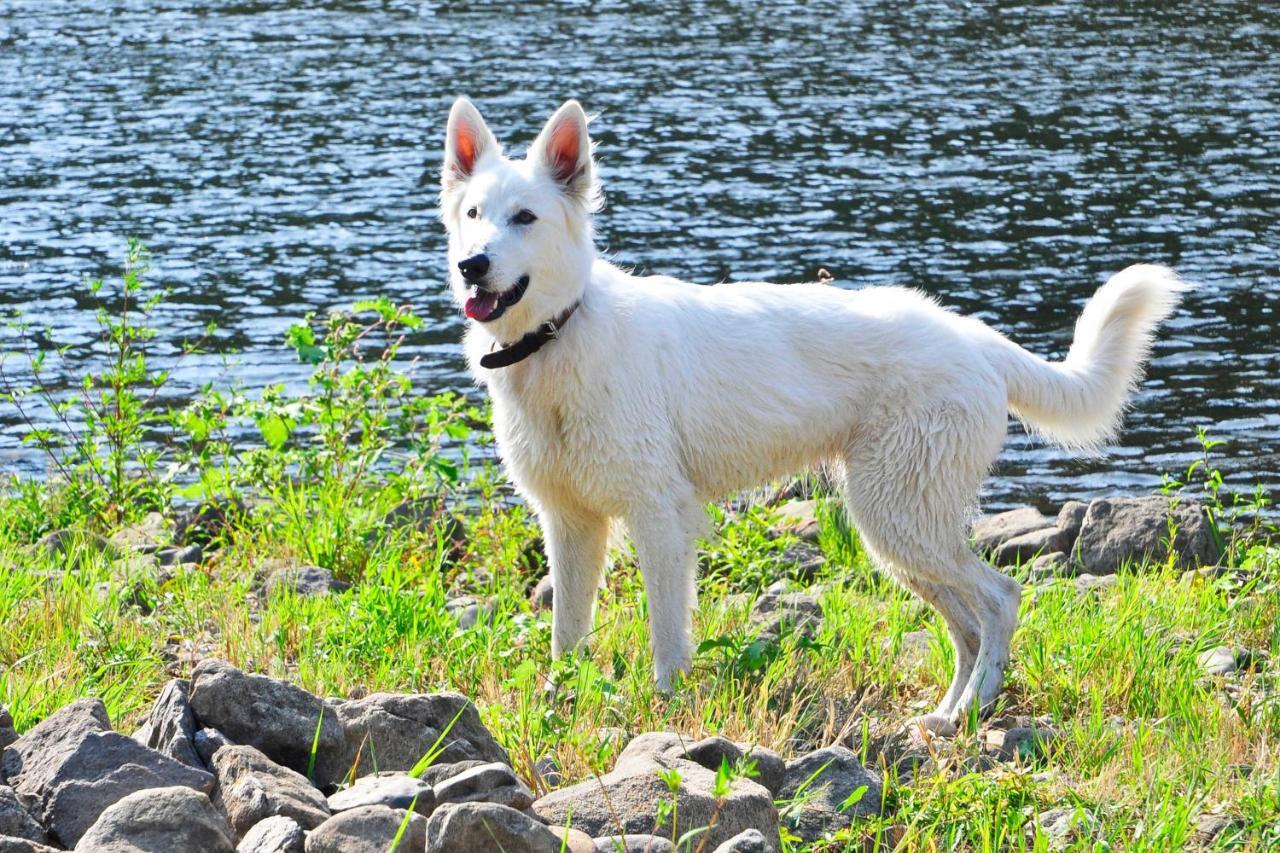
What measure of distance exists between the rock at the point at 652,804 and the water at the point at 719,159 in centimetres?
605

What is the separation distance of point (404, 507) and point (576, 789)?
4225 mm

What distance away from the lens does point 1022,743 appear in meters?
5.06

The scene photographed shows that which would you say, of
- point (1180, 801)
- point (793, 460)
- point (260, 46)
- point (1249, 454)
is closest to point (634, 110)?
point (260, 46)

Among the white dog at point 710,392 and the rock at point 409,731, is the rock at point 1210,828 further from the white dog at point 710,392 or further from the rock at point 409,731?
the rock at point 409,731

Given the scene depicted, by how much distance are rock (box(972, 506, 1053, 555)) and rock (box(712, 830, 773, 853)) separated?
4894 millimetres

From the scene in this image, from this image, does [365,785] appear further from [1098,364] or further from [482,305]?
[1098,364]

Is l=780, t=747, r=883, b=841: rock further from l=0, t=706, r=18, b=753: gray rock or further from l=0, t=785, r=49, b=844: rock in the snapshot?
l=0, t=706, r=18, b=753: gray rock

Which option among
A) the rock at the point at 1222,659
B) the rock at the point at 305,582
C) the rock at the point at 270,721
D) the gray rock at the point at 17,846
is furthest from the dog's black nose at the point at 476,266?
the rock at the point at 1222,659

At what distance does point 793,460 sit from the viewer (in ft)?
19.5

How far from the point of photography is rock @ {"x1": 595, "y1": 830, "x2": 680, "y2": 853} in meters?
3.59

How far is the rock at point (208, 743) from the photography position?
4.03m

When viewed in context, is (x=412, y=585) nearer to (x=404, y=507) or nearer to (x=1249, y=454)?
(x=404, y=507)

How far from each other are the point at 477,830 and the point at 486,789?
0.30m

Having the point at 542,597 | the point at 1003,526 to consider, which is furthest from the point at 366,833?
the point at 1003,526
